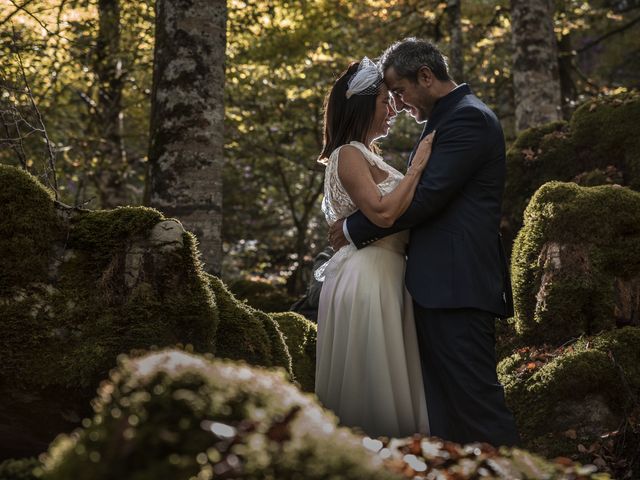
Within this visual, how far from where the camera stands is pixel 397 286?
4684 millimetres

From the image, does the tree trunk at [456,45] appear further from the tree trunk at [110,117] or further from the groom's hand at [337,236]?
the groom's hand at [337,236]

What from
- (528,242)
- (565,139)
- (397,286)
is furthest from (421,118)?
(565,139)

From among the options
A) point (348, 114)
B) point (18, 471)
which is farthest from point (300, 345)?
point (18, 471)

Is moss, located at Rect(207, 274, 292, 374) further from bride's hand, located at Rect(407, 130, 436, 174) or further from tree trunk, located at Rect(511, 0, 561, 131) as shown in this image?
tree trunk, located at Rect(511, 0, 561, 131)

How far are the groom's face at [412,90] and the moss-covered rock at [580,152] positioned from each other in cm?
435

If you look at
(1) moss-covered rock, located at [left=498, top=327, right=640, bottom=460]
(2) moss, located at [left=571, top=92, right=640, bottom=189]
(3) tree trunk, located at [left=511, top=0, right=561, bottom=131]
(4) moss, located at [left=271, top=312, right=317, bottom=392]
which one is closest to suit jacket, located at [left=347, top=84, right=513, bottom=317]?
(1) moss-covered rock, located at [left=498, top=327, right=640, bottom=460]

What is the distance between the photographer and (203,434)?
2068 millimetres

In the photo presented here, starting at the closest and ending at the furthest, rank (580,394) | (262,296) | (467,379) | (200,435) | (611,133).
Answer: (200,435), (467,379), (580,394), (611,133), (262,296)

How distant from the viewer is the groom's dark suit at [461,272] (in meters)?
4.35

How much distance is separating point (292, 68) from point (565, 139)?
24.4 feet

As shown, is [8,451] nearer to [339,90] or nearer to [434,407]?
[434,407]

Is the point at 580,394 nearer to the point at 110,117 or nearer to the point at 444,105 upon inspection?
the point at 444,105

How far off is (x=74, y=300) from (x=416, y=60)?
246cm

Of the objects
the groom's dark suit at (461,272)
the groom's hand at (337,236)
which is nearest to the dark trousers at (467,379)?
the groom's dark suit at (461,272)
